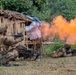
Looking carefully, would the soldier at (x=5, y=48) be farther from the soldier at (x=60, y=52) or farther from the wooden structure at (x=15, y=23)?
the wooden structure at (x=15, y=23)

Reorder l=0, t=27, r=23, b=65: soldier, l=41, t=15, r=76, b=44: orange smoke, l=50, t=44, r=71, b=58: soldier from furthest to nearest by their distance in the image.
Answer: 1. l=41, t=15, r=76, b=44: orange smoke
2. l=50, t=44, r=71, b=58: soldier
3. l=0, t=27, r=23, b=65: soldier

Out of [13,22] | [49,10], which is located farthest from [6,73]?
[49,10]

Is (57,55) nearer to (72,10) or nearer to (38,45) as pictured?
(38,45)

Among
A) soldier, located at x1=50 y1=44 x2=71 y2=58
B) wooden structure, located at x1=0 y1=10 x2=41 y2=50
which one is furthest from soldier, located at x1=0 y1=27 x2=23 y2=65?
wooden structure, located at x1=0 y1=10 x2=41 y2=50

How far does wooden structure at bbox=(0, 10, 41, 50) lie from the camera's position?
1933cm

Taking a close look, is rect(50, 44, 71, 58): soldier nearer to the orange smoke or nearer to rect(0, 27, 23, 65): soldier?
the orange smoke

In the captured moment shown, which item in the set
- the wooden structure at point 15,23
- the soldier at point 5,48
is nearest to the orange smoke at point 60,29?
the wooden structure at point 15,23

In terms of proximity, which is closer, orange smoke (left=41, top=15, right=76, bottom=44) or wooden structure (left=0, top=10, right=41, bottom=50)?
wooden structure (left=0, top=10, right=41, bottom=50)

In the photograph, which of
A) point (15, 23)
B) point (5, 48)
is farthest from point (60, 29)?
point (5, 48)

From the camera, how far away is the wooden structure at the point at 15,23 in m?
19.3

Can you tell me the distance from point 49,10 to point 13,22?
1686cm

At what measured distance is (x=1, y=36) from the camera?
1262cm

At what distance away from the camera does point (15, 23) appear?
20.1 metres

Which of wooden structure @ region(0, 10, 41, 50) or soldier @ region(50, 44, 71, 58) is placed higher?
wooden structure @ region(0, 10, 41, 50)
